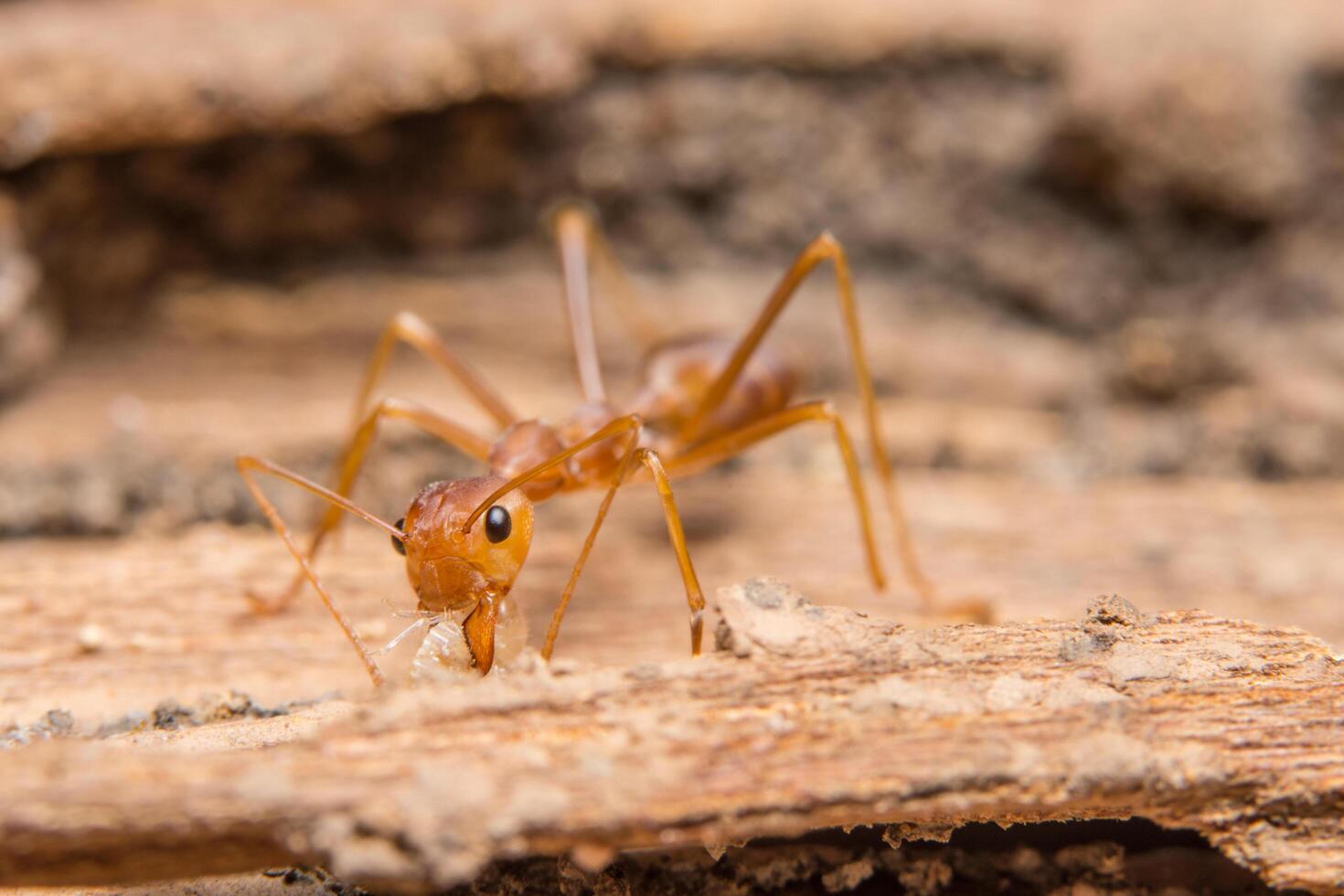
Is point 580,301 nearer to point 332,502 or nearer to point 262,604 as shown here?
point 332,502

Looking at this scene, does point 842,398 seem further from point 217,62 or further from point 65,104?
point 65,104

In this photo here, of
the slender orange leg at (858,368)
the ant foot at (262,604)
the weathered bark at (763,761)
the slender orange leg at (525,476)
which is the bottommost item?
the weathered bark at (763,761)

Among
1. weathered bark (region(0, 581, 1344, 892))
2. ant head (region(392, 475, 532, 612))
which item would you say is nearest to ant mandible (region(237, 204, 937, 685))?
ant head (region(392, 475, 532, 612))

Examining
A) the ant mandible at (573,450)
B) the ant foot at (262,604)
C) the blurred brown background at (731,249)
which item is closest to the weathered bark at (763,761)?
the ant mandible at (573,450)

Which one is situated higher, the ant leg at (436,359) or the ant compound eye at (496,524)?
the ant leg at (436,359)

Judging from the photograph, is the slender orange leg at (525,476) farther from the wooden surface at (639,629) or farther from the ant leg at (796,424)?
the ant leg at (796,424)

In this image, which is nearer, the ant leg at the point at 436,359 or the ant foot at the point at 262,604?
the ant foot at the point at 262,604

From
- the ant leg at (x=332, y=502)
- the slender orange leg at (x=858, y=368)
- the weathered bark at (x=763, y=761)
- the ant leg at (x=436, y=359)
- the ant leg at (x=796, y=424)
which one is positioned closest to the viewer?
the weathered bark at (x=763, y=761)
